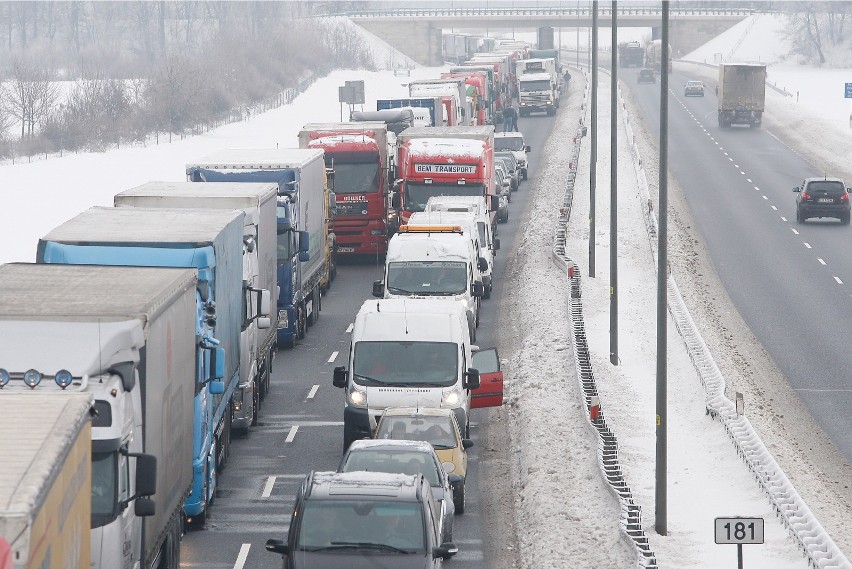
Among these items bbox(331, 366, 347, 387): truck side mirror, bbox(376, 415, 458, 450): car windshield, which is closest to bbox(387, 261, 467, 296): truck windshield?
bbox(331, 366, 347, 387): truck side mirror

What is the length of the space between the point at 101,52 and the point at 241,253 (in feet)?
467

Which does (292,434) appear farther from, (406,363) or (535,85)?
(535,85)

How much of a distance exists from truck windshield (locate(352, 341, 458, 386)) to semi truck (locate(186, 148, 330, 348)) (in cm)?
679

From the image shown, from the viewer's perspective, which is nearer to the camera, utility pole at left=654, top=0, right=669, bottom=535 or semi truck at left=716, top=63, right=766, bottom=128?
utility pole at left=654, top=0, right=669, bottom=535

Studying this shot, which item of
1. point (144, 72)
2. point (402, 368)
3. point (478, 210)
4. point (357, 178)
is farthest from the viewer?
point (144, 72)

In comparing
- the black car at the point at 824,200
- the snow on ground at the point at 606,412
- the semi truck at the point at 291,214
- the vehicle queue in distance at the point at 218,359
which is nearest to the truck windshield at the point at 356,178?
the vehicle queue in distance at the point at 218,359

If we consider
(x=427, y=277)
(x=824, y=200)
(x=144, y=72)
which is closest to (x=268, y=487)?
(x=427, y=277)

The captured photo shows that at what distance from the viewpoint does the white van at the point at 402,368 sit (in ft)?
69.6

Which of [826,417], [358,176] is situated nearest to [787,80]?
[358,176]

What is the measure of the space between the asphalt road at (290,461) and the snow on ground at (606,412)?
568 millimetres

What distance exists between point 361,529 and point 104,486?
2900 millimetres

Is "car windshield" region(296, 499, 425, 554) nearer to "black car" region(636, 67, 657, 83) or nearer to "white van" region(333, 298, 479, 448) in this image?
"white van" region(333, 298, 479, 448)

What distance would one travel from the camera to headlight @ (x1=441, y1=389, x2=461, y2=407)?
69.9 ft

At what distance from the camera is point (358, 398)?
69.8ft
